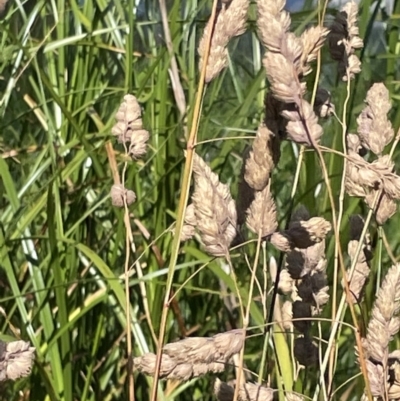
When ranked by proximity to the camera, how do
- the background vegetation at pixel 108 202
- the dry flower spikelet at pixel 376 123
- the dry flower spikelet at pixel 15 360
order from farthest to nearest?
the background vegetation at pixel 108 202 → the dry flower spikelet at pixel 376 123 → the dry flower spikelet at pixel 15 360

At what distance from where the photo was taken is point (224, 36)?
431 mm

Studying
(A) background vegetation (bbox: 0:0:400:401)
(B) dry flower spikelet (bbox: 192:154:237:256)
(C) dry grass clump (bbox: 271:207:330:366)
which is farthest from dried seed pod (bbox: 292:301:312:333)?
(A) background vegetation (bbox: 0:0:400:401)

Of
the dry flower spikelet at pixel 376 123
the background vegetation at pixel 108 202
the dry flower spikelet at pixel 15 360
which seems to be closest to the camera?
the dry flower spikelet at pixel 15 360

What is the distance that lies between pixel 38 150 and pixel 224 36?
0.79 metres

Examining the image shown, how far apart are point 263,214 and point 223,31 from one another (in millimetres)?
102

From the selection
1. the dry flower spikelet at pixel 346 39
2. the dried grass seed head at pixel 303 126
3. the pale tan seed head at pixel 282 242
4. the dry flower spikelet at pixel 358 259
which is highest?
the dry flower spikelet at pixel 346 39

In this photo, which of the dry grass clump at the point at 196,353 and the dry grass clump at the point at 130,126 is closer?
the dry grass clump at the point at 196,353

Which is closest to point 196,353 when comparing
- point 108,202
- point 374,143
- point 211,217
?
point 211,217

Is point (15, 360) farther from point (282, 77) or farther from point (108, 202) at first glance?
point (108, 202)

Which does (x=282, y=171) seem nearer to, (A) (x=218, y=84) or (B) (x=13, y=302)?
(A) (x=218, y=84)

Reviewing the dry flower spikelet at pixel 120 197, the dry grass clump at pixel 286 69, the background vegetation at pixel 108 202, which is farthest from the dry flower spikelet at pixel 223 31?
the background vegetation at pixel 108 202

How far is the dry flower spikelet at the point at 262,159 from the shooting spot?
1.40ft

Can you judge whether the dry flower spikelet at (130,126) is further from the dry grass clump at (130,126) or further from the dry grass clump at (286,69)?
the dry grass clump at (286,69)

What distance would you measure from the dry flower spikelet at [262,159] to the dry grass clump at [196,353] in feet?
0.27
